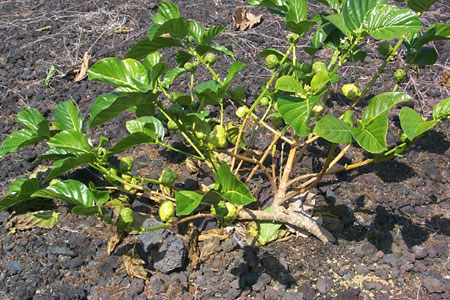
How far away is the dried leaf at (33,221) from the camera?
198cm

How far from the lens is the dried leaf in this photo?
1979mm

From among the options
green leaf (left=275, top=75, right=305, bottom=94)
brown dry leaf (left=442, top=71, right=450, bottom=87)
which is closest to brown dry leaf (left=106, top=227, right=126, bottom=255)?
green leaf (left=275, top=75, right=305, bottom=94)

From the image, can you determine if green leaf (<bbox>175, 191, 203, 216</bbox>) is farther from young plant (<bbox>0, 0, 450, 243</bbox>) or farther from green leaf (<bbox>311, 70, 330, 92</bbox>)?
green leaf (<bbox>311, 70, 330, 92</bbox>)

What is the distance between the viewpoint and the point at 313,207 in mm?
1965

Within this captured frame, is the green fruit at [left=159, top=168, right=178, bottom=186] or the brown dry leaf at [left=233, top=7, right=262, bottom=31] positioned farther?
the brown dry leaf at [left=233, top=7, right=262, bottom=31]

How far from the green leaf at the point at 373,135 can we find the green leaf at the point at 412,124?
0.07 m

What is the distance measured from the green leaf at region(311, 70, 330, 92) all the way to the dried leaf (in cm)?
125

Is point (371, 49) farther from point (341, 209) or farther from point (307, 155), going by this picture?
point (341, 209)

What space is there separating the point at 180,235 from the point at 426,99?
151 centimetres

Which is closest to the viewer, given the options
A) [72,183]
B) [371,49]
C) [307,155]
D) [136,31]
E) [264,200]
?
[72,183]

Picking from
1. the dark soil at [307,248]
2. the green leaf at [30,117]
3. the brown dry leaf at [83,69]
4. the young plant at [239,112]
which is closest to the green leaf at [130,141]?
→ the young plant at [239,112]

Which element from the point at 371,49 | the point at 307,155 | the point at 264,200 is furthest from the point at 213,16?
the point at 264,200

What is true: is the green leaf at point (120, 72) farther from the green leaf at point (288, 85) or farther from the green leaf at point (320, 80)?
the green leaf at point (320, 80)

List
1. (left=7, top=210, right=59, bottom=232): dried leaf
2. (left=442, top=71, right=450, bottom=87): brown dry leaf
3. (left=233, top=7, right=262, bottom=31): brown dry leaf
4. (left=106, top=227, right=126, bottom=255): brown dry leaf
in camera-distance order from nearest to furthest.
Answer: (left=106, top=227, right=126, bottom=255): brown dry leaf < (left=7, top=210, right=59, bottom=232): dried leaf < (left=442, top=71, right=450, bottom=87): brown dry leaf < (left=233, top=7, right=262, bottom=31): brown dry leaf
